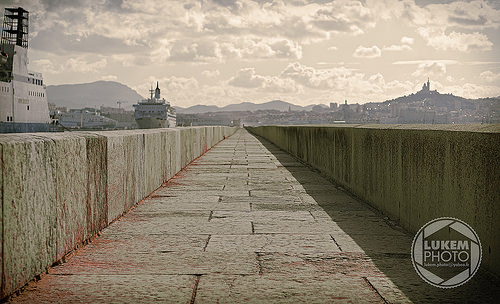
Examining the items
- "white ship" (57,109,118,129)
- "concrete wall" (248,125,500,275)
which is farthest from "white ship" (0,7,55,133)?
"white ship" (57,109,118,129)

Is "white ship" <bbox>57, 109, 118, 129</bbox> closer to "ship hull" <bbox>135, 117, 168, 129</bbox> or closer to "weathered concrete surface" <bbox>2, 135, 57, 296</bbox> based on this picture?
"ship hull" <bbox>135, 117, 168, 129</bbox>

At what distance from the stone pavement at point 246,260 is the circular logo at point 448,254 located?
0.10 metres

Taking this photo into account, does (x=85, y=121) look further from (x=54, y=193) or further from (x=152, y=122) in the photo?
(x=54, y=193)

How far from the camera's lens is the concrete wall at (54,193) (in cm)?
366

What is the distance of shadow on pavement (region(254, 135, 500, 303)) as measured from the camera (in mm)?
3764

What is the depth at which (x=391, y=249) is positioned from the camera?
510 centimetres

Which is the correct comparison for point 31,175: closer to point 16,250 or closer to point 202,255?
point 16,250

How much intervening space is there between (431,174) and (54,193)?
10.8 feet

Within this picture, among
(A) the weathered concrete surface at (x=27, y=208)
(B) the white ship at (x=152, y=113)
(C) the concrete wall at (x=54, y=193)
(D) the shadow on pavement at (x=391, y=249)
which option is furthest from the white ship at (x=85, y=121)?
(A) the weathered concrete surface at (x=27, y=208)

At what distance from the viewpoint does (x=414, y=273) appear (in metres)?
4.29

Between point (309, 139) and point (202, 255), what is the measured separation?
11037 millimetres

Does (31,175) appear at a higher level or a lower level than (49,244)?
higher

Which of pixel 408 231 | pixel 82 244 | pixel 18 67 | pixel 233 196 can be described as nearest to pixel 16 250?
pixel 82 244

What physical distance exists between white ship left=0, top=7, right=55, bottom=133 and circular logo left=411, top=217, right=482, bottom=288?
2446 inches
